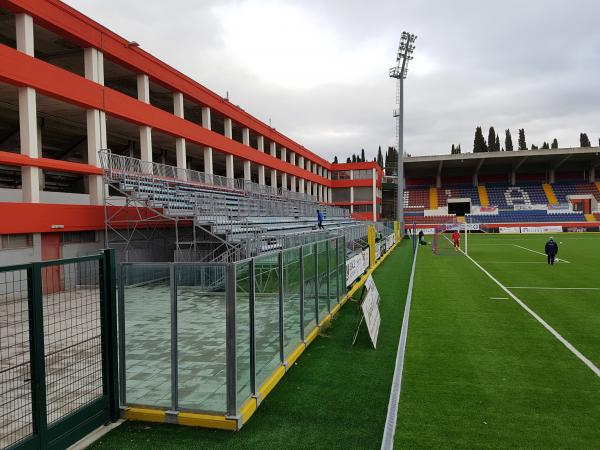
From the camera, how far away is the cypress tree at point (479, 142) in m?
105

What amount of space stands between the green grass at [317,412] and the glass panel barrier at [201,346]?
490 millimetres

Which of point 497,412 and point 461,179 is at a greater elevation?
point 461,179

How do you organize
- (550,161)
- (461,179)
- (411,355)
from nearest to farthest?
1. (411,355)
2. (550,161)
3. (461,179)

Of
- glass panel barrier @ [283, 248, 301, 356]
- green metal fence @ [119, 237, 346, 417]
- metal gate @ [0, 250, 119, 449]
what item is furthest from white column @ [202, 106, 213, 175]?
metal gate @ [0, 250, 119, 449]

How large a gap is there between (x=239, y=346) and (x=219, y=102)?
2580 centimetres

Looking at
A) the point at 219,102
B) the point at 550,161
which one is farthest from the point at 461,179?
the point at 219,102

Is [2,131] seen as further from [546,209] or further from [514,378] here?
[546,209]

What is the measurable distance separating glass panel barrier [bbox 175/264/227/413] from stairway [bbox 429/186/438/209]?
63.6m

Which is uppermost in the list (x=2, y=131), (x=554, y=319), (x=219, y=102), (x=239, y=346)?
(x=219, y=102)

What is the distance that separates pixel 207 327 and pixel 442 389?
13.3 ft

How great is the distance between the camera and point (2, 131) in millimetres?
25141

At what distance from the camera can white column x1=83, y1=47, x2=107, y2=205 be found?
17.2 metres

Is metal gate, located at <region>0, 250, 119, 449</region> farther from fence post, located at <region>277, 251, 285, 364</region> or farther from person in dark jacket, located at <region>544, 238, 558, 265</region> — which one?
person in dark jacket, located at <region>544, 238, 558, 265</region>

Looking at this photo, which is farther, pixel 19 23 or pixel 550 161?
pixel 550 161
